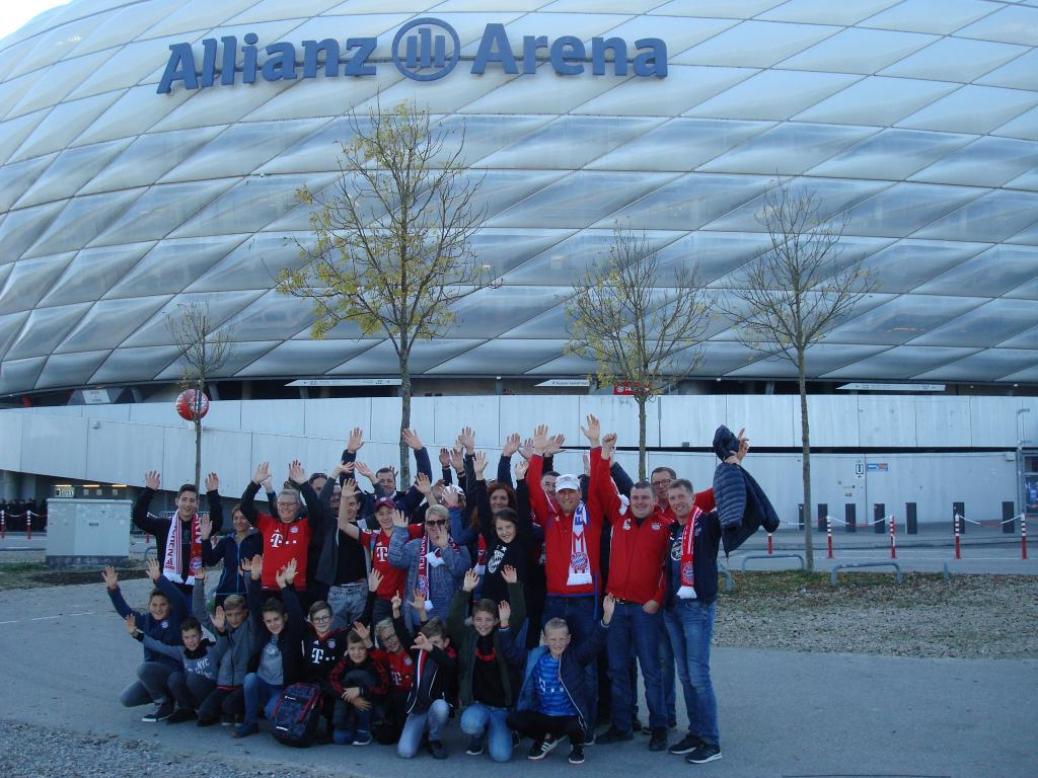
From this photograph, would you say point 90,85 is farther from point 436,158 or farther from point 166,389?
point 436,158

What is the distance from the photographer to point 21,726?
22.0 feet

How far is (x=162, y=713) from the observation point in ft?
23.1

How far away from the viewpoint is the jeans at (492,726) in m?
6.14

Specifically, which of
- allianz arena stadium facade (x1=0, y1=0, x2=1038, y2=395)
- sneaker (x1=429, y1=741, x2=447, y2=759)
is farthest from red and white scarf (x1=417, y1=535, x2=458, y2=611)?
allianz arena stadium facade (x1=0, y1=0, x2=1038, y2=395)

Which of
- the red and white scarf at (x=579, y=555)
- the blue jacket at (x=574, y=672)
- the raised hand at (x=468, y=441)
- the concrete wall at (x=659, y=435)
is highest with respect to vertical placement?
the concrete wall at (x=659, y=435)

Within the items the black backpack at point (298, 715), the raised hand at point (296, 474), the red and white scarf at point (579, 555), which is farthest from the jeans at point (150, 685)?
the red and white scarf at point (579, 555)

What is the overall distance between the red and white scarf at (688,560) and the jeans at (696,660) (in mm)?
110

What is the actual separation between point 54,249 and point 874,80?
75.6 feet

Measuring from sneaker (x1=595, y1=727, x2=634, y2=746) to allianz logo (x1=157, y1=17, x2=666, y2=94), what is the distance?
78.3 ft

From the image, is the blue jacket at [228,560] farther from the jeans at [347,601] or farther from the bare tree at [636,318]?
the bare tree at [636,318]

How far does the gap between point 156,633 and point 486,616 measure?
8.15ft

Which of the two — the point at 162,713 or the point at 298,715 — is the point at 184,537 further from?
the point at 298,715

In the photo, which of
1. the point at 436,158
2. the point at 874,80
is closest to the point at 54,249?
the point at 436,158

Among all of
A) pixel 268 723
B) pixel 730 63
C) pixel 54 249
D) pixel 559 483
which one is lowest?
pixel 268 723
